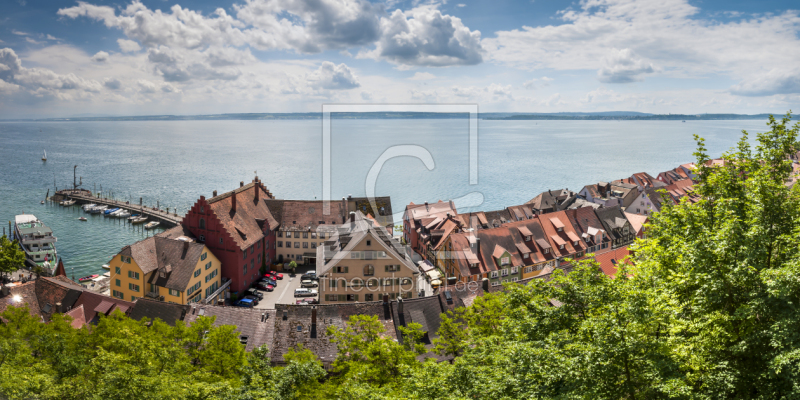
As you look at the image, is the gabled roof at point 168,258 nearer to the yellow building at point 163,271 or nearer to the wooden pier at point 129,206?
the yellow building at point 163,271

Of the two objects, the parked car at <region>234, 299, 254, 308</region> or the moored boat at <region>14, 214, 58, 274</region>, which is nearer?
the parked car at <region>234, 299, 254, 308</region>

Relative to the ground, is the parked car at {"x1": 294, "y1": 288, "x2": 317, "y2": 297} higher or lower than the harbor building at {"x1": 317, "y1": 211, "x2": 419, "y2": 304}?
lower

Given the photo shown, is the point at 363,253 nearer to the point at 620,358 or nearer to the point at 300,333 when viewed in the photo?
the point at 300,333

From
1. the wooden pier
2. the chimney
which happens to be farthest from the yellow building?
the wooden pier

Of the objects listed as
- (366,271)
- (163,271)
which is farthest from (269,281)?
(366,271)

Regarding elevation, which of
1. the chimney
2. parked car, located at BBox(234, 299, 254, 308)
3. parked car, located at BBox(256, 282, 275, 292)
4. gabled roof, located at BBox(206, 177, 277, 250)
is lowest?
parked car, located at BBox(234, 299, 254, 308)

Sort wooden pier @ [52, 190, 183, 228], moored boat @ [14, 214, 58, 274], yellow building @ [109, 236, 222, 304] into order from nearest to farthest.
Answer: yellow building @ [109, 236, 222, 304]
moored boat @ [14, 214, 58, 274]
wooden pier @ [52, 190, 183, 228]

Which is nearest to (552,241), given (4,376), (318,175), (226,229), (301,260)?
(301,260)

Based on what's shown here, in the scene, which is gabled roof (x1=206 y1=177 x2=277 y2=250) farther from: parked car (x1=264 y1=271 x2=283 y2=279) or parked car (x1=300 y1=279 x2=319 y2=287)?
parked car (x1=300 y1=279 x2=319 y2=287)
